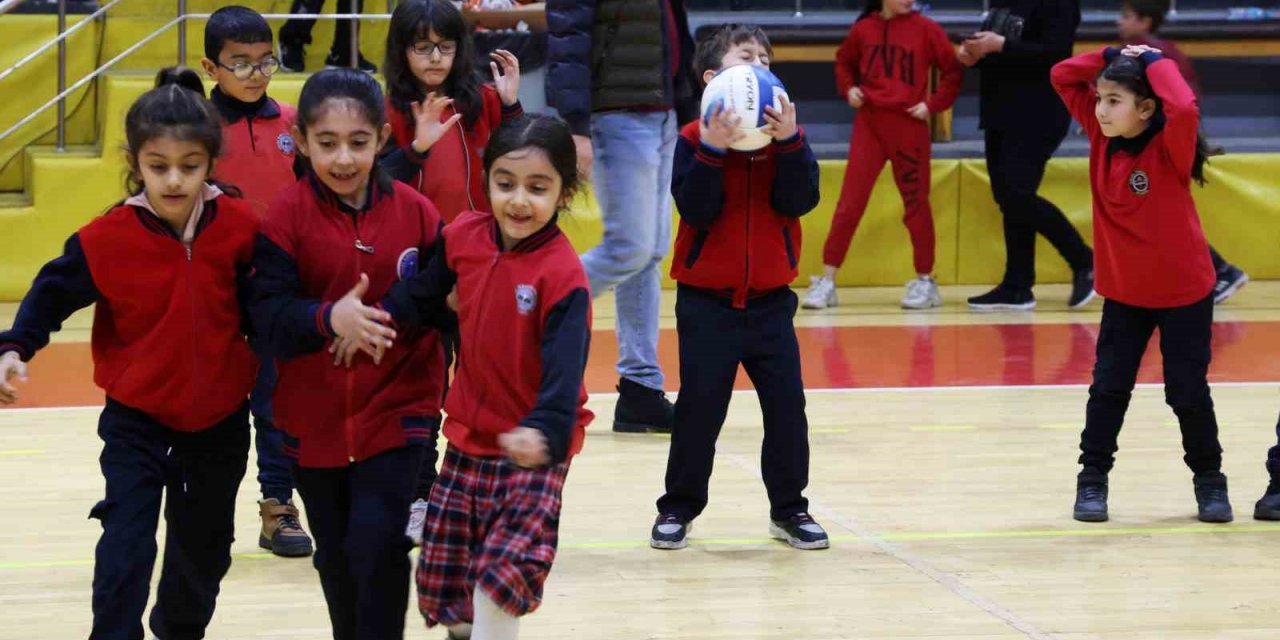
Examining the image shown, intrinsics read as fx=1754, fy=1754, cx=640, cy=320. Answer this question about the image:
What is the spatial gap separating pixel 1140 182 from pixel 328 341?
9.01ft

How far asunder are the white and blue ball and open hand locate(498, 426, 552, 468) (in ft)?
5.22

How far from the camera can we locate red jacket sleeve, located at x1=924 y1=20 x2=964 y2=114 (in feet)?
32.6

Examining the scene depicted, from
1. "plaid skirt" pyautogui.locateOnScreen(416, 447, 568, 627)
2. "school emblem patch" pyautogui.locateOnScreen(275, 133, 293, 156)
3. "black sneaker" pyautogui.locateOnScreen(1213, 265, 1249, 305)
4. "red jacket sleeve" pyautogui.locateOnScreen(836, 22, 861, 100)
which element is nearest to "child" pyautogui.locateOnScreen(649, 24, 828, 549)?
"school emblem patch" pyautogui.locateOnScreen(275, 133, 293, 156)

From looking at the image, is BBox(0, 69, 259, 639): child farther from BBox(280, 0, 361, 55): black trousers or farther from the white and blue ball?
BBox(280, 0, 361, 55): black trousers

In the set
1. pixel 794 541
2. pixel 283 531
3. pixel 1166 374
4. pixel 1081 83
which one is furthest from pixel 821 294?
pixel 283 531

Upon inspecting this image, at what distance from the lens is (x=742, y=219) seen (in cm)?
488

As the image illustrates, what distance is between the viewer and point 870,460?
616cm

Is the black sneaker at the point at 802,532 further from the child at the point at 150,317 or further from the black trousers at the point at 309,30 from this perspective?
the black trousers at the point at 309,30

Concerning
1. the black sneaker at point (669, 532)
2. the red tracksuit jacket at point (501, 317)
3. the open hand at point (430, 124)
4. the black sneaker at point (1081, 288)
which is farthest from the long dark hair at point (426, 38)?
the black sneaker at point (1081, 288)

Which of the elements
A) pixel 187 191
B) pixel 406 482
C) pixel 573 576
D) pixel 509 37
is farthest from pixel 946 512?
pixel 509 37

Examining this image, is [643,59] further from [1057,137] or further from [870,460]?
[1057,137]

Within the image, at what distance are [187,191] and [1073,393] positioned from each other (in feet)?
15.7

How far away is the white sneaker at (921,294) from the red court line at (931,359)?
2.00 ft

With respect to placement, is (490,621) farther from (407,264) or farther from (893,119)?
(893,119)
